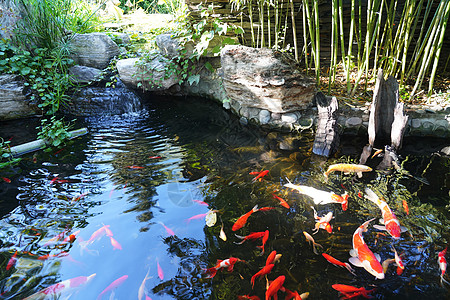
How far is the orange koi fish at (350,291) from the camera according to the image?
1507 mm

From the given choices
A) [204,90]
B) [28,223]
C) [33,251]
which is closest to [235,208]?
[33,251]

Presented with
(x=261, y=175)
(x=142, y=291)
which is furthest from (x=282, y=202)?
(x=142, y=291)

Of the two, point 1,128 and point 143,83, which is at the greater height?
point 143,83

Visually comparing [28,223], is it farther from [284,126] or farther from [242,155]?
[284,126]

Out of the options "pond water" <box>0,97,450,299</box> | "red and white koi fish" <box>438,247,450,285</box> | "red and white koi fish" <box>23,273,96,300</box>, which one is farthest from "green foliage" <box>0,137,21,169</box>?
"red and white koi fish" <box>438,247,450,285</box>

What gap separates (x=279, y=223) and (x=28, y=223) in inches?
71.3

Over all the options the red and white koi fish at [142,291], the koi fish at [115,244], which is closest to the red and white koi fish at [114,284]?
the red and white koi fish at [142,291]

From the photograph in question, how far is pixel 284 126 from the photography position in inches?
139

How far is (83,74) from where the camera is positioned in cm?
464

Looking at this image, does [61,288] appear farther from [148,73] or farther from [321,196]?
[148,73]

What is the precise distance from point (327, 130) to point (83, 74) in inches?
151

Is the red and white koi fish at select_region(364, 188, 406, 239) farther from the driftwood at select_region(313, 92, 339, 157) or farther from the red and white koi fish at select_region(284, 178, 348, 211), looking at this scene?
the driftwood at select_region(313, 92, 339, 157)

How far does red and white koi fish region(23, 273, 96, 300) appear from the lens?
158 cm

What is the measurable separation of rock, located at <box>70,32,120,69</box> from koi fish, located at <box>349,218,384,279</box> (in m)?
4.72
